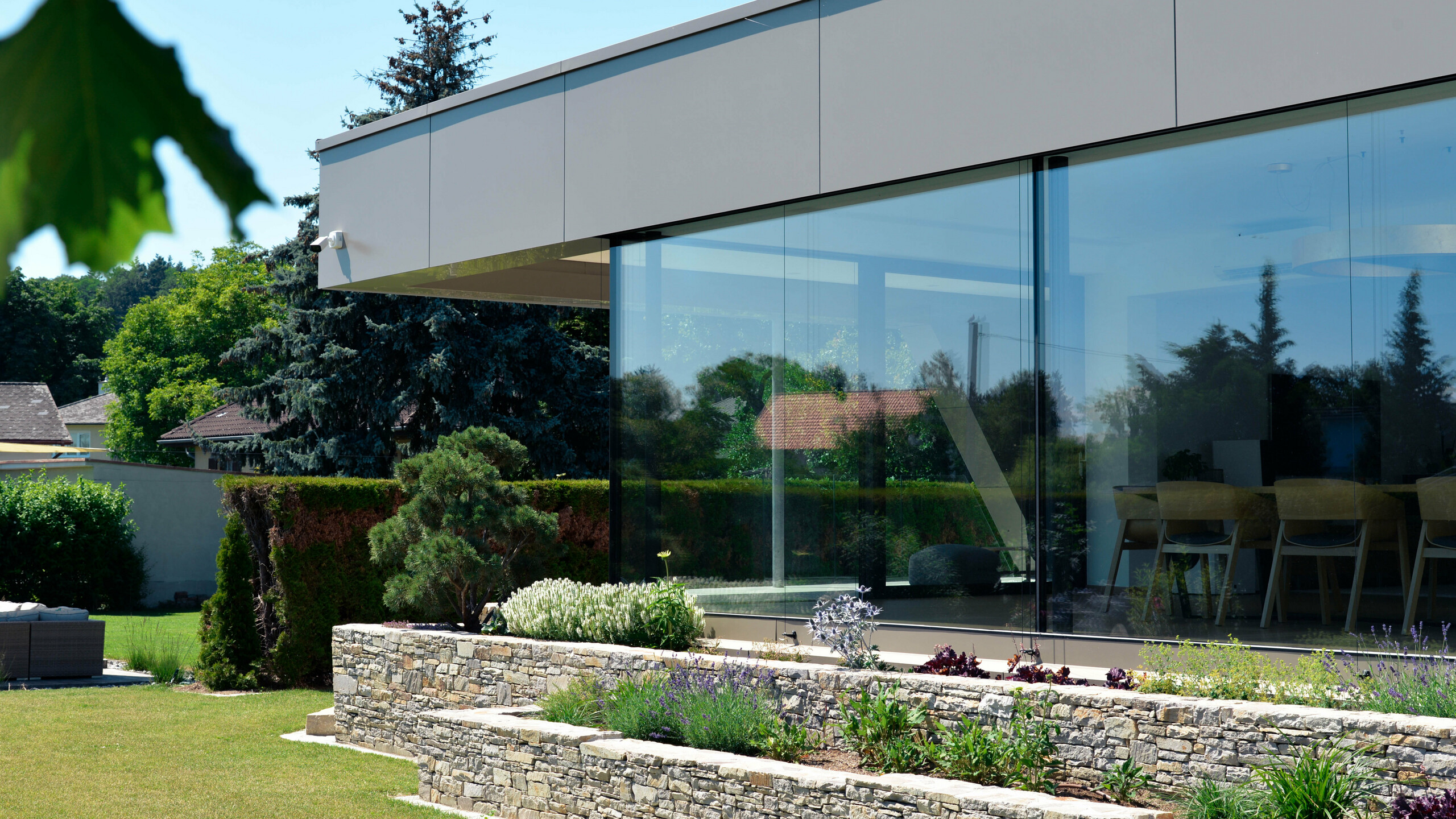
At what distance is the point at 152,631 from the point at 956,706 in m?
15.9

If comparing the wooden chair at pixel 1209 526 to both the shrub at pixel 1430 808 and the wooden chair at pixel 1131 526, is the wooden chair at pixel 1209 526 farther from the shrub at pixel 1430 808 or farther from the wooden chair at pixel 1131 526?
the shrub at pixel 1430 808

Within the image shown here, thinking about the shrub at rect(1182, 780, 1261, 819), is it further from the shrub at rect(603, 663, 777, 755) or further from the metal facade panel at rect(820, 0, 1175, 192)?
the metal facade panel at rect(820, 0, 1175, 192)

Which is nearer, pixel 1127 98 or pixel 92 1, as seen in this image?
pixel 92 1

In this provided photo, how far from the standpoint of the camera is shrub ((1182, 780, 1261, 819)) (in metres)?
5.30

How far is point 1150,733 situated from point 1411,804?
126cm

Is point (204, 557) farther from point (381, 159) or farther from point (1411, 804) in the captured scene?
point (1411, 804)

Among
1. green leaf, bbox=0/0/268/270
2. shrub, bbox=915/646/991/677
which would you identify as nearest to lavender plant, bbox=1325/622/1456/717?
shrub, bbox=915/646/991/677

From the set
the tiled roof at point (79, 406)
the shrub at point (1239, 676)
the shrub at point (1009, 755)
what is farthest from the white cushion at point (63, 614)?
the tiled roof at point (79, 406)

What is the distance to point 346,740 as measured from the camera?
429 inches

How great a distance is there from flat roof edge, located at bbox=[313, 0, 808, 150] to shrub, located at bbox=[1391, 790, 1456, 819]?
5.77m

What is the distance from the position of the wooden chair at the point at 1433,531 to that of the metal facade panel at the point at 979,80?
97.1 inches

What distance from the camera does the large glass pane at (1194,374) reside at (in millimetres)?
6844

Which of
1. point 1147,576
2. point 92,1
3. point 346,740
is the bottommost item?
point 346,740

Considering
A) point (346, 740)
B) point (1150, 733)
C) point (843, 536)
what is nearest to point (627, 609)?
point (843, 536)
